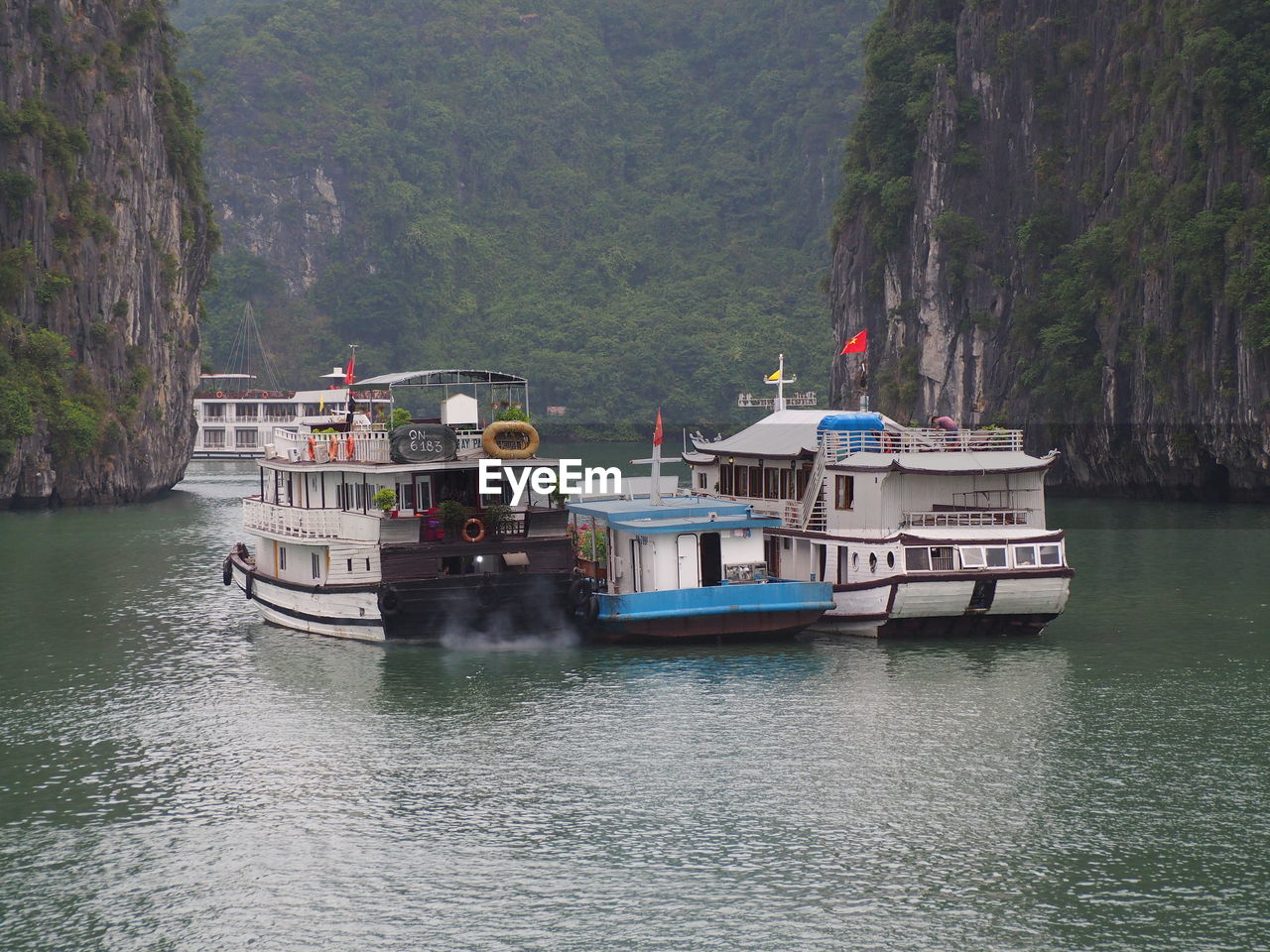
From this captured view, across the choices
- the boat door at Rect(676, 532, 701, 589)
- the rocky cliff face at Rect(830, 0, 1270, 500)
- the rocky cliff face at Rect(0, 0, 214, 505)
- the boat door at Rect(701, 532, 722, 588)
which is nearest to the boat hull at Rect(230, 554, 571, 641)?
the boat door at Rect(676, 532, 701, 589)

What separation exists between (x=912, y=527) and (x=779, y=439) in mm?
6722

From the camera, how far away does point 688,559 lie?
144 ft

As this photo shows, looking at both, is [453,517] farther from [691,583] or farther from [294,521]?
[691,583]

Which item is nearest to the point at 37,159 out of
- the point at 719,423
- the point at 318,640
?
the point at 318,640

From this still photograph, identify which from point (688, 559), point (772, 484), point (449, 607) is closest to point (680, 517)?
point (688, 559)

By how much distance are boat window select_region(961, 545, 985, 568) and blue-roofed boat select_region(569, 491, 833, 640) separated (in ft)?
11.8

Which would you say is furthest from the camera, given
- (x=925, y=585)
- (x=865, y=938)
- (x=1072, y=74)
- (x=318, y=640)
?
(x=1072, y=74)

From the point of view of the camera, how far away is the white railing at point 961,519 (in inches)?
1754

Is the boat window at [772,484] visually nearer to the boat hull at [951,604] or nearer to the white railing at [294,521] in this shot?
the boat hull at [951,604]

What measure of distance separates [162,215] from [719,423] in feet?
318

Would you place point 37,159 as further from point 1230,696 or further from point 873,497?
point 1230,696

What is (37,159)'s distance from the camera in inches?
3767

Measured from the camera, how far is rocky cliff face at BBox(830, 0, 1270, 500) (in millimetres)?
85812

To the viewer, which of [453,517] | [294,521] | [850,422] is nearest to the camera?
[453,517]
